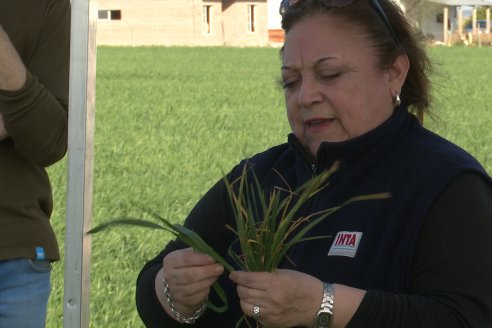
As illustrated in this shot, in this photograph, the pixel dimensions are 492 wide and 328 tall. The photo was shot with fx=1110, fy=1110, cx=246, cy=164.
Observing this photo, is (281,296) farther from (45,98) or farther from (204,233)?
(45,98)

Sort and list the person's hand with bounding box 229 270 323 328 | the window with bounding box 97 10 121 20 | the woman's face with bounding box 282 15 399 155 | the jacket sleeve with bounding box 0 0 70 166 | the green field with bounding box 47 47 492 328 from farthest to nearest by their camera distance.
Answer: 1. the window with bounding box 97 10 121 20
2. the green field with bounding box 47 47 492 328
3. the jacket sleeve with bounding box 0 0 70 166
4. the woman's face with bounding box 282 15 399 155
5. the person's hand with bounding box 229 270 323 328

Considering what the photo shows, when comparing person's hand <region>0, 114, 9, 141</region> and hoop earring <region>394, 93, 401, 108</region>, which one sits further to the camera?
person's hand <region>0, 114, 9, 141</region>

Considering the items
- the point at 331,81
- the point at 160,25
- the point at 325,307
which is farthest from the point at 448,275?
the point at 160,25

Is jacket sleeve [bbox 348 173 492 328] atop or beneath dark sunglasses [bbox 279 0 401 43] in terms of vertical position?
beneath

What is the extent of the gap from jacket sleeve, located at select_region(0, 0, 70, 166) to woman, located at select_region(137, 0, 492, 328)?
425 mm

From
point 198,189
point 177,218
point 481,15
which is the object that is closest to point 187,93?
point 198,189

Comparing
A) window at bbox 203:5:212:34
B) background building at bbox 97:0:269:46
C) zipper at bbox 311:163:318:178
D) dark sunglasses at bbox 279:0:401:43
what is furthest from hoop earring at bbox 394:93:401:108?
window at bbox 203:5:212:34

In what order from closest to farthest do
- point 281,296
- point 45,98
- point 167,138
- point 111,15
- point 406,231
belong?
point 281,296 → point 406,231 → point 45,98 → point 167,138 → point 111,15

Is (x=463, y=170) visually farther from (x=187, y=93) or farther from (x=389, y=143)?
(x=187, y=93)

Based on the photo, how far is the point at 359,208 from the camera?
219cm

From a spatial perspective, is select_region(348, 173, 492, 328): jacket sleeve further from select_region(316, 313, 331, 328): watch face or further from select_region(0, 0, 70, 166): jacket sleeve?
select_region(0, 0, 70, 166): jacket sleeve

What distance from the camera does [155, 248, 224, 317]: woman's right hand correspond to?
6.98ft

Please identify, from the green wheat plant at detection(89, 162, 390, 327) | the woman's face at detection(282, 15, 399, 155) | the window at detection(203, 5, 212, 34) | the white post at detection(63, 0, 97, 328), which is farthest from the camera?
the window at detection(203, 5, 212, 34)

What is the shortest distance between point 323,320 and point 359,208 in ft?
0.91
